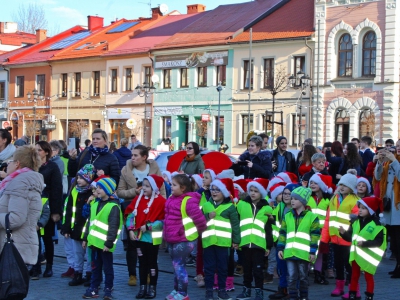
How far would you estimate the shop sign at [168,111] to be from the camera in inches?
1825

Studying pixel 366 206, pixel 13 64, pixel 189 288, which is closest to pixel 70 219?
pixel 189 288

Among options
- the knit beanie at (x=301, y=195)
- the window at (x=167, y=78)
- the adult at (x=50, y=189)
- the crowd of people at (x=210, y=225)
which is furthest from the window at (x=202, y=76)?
the knit beanie at (x=301, y=195)

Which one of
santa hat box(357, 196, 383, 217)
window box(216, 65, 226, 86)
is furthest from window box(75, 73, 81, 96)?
santa hat box(357, 196, 383, 217)

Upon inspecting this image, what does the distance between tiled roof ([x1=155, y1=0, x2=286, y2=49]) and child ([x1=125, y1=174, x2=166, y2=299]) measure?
34005 mm

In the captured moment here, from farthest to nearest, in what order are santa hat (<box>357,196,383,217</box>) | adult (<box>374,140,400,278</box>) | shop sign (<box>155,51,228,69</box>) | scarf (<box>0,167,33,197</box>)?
→ shop sign (<box>155,51,228,69</box>)
adult (<box>374,140,400,278</box>)
santa hat (<box>357,196,383,217</box>)
scarf (<box>0,167,33,197</box>)

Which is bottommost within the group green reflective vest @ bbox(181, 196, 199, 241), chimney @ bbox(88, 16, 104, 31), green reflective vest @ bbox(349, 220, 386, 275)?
green reflective vest @ bbox(349, 220, 386, 275)

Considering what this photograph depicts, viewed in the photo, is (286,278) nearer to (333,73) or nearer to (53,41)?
(333,73)

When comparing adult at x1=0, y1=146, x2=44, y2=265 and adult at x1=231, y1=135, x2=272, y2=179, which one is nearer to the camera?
adult at x1=0, y1=146, x2=44, y2=265

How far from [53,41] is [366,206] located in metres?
52.8

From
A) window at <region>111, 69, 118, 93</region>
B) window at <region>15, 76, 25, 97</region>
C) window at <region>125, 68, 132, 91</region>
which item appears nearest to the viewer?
window at <region>125, 68, 132, 91</region>

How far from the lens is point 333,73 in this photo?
39.2 meters

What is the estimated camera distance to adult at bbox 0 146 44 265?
726 cm

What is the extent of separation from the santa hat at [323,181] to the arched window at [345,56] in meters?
28.7

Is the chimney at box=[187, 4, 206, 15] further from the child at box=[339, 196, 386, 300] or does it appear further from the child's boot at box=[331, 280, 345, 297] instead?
the child at box=[339, 196, 386, 300]
